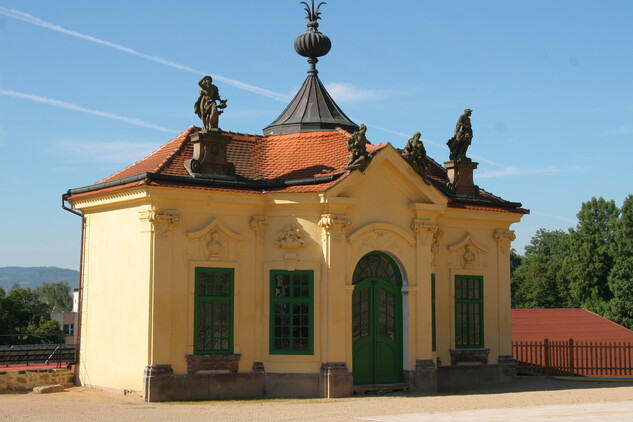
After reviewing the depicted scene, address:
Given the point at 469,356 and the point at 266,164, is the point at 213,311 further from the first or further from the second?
the point at 469,356

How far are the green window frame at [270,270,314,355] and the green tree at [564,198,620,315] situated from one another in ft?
140

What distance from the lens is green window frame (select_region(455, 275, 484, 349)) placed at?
23.8m

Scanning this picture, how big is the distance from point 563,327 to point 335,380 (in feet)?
46.9

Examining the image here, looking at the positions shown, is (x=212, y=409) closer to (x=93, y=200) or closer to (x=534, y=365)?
(x=93, y=200)

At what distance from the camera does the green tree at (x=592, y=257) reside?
60.1 meters

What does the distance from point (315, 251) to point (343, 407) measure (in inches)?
158

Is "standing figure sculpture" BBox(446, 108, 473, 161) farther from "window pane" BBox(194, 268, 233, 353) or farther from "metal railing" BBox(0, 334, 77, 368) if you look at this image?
"metal railing" BBox(0, 334, 77, 368)

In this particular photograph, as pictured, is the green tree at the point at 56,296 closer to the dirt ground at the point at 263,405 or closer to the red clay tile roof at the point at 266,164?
the red clay tile roof at the point at 266,164

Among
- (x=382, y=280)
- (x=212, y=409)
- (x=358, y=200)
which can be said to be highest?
→ (x=358, y=200)

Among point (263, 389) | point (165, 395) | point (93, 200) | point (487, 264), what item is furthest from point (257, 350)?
point (487, 264)

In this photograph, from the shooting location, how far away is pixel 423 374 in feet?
69.4

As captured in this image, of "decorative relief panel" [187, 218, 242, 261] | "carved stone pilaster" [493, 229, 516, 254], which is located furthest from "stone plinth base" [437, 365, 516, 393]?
"decorative relief panel" [187, 218, 242, 261]

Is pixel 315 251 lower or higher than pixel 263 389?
higher

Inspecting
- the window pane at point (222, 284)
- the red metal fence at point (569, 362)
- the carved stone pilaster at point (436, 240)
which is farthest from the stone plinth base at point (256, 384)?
the red metal fence at point (569, 362)
